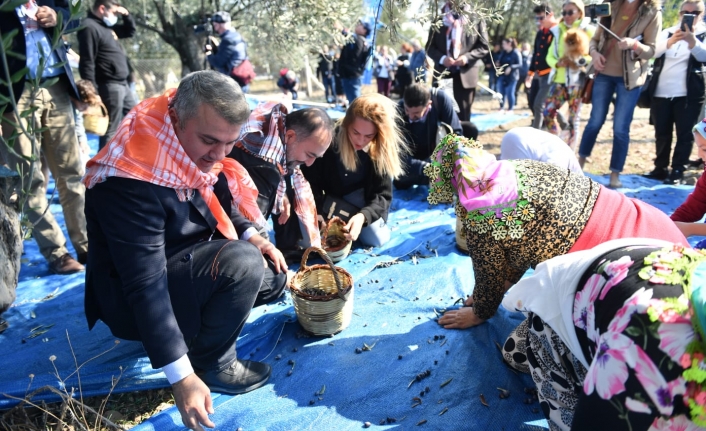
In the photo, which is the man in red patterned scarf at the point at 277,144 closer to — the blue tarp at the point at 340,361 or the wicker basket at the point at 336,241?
the wicker basket at the point at 336,241

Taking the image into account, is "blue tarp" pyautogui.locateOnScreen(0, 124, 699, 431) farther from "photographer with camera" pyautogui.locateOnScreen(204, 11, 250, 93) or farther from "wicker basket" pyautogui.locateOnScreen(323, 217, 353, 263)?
"photographer with camera" pyautogui.locateOnScreen(204, 11, 250, 93)

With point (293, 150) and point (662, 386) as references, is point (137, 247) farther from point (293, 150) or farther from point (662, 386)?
point (662, 386)

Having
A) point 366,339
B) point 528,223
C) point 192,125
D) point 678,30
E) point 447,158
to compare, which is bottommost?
point 366,339

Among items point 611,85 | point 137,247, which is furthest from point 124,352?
point 611,85

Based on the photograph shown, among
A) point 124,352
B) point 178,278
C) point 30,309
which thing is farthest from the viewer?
point 30,309

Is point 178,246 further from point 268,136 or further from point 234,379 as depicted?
point 268,136

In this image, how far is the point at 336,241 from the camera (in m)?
3.33

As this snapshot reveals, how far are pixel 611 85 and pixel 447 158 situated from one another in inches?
132

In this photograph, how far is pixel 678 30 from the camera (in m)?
4.39

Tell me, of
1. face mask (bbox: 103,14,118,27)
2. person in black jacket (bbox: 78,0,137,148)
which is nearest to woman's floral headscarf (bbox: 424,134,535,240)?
person in black jacket (bbox: 78,0,137,148)

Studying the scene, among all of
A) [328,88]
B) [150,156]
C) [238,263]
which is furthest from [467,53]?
[328,88]

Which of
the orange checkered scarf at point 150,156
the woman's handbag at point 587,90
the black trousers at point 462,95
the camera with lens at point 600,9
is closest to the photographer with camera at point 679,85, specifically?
the woman's handbag at point 587,90

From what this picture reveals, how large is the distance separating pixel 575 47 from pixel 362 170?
3.23 meters

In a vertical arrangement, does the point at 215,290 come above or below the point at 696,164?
above
